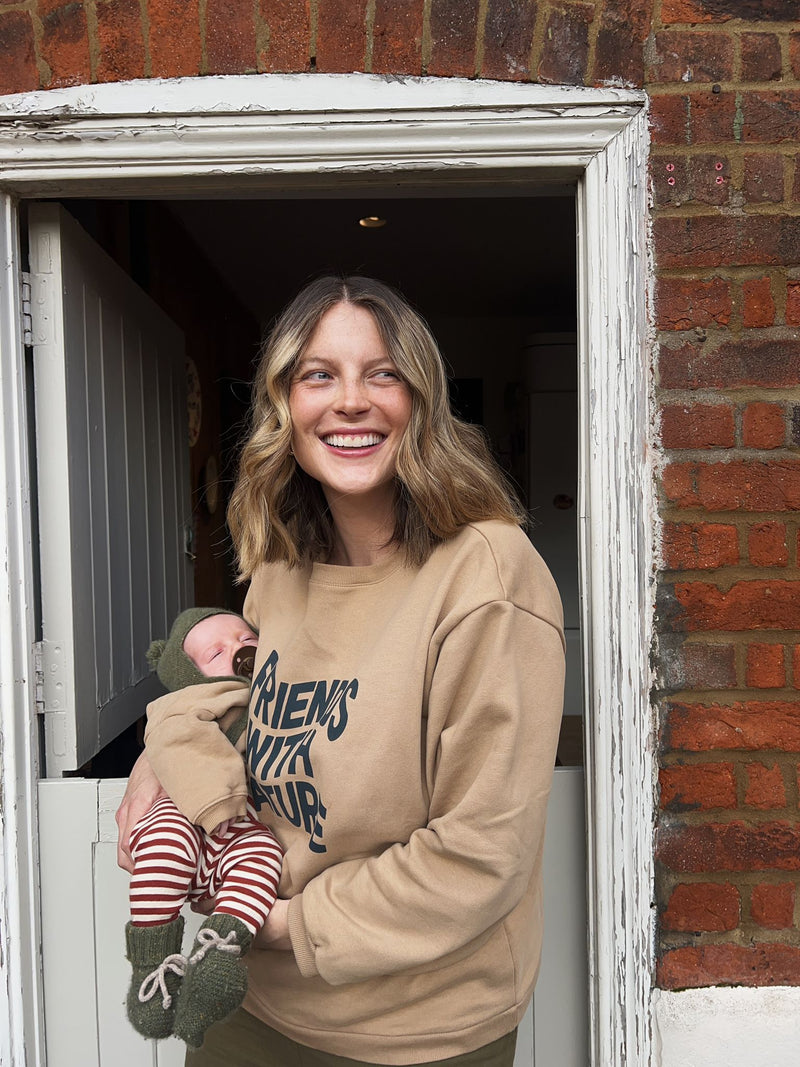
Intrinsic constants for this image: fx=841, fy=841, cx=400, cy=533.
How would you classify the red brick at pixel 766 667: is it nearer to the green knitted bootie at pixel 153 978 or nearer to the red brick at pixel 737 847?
the red brick at pixel 737 847

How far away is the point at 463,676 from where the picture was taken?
1.26m

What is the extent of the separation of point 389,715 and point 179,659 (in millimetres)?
651

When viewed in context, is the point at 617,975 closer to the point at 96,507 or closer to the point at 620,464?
the point at 620,464

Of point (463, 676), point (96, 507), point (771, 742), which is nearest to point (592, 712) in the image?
point (771, 742)

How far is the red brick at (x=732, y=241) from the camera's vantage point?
68.6 inches

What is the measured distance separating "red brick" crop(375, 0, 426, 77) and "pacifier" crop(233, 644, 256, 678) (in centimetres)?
123

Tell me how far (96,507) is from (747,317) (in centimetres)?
167

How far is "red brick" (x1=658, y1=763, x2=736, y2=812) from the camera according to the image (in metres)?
1.77

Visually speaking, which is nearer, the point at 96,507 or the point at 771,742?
the point at 771,742

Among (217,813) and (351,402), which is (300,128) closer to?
(351,402)

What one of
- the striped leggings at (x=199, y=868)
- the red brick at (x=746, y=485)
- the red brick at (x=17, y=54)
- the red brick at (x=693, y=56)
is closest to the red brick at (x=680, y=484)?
the red brick at (x=746, y=485)

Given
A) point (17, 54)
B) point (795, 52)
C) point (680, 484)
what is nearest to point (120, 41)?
point (17, 54)

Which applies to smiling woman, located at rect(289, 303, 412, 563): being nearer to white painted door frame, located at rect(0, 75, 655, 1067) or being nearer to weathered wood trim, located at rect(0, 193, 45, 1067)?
white painted door frame, located at rect(0, 75, 655, 1067)

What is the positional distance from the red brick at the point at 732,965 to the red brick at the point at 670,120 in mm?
1704
